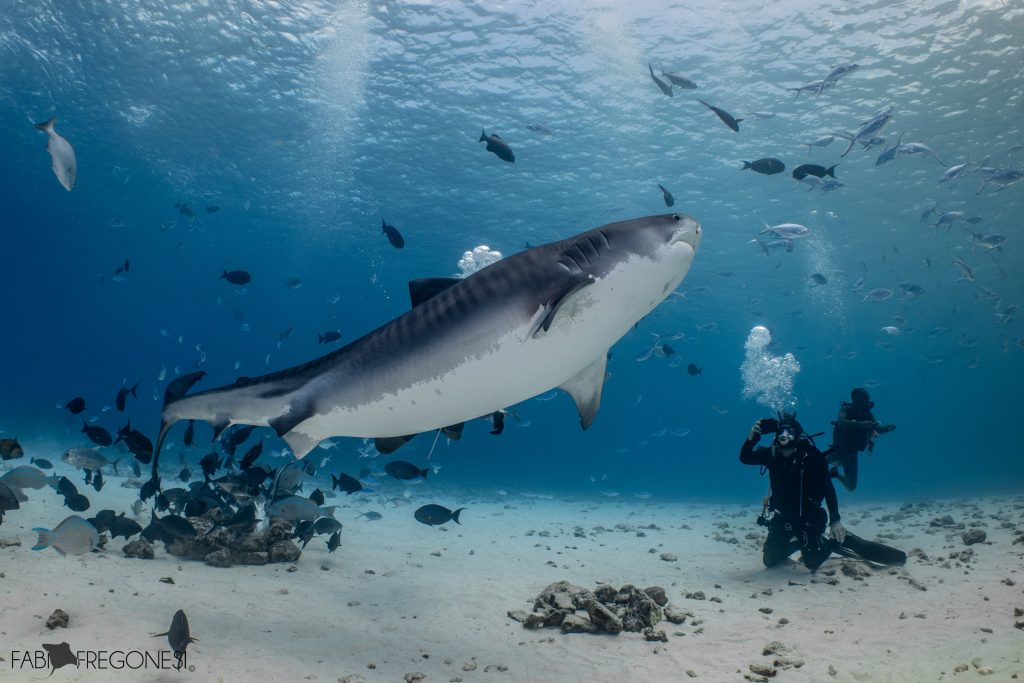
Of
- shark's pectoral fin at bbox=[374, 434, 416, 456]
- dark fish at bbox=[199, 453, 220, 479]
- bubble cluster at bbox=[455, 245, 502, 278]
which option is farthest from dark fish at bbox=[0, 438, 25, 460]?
bubble cluster at bbox=[455, 245, 502, 278]

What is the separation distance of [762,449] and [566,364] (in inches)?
248

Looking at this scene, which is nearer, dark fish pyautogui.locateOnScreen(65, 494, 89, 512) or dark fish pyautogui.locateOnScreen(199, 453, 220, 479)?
dark fish pyautogui.locateOnScreen(199, 453, 220, 479)

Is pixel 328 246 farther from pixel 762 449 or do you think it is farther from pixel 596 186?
pixel 762 449

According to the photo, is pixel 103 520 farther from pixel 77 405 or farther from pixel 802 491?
pixel 802 491

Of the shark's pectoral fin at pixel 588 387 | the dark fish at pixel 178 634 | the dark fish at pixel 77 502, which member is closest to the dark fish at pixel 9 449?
the dark fish at pixel 77 502

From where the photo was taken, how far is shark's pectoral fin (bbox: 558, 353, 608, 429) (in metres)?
3.55

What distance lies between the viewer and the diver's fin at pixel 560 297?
2553mm

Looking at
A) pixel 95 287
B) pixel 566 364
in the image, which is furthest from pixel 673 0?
pixel 95 287

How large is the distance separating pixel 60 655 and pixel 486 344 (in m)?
4.04

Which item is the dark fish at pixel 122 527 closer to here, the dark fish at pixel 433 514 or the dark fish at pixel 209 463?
the dark fish at pixel 209 463

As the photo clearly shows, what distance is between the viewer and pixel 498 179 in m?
27.6

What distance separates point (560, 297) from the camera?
8.52 ft

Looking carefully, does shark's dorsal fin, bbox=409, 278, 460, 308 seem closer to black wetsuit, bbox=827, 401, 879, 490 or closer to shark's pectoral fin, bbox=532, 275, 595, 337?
shark's pectoral fin, bbox=532, 275, 595, 337

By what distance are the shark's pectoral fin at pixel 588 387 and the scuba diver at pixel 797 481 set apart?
15.8 feet
